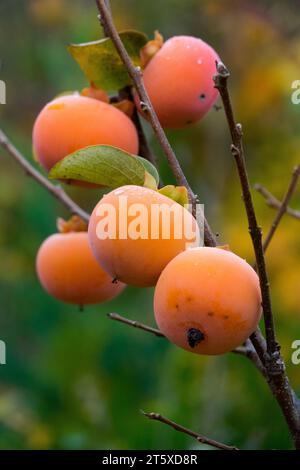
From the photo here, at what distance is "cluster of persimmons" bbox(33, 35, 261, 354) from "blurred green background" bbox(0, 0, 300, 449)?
2.07 feet

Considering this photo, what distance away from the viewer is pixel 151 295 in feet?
8.35

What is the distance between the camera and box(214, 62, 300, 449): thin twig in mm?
698

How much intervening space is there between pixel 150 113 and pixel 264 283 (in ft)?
0.71

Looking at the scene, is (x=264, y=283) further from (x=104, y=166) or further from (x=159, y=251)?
(x=104, y=166)

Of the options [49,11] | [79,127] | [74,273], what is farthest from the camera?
[49,11]

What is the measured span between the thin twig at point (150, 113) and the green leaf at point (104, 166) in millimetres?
34

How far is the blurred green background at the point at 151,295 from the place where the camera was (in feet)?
5.88

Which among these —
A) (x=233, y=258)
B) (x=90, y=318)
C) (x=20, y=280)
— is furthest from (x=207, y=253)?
(x=20, y=280)

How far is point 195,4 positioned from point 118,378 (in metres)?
1.31

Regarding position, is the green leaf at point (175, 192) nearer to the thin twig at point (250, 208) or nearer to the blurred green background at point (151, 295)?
the thin twig at point (250, 208)

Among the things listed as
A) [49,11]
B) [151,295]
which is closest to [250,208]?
[151,295]

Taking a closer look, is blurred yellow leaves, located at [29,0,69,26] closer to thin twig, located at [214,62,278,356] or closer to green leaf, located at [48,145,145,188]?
green leaf, located at [48,145,145,188]

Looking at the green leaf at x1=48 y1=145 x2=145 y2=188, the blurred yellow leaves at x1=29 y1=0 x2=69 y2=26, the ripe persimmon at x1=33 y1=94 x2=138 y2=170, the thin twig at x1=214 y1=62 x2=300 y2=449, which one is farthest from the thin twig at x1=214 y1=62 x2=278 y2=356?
the blurred yellow leaves at x1=29 y1=0 x2=69 y2=26

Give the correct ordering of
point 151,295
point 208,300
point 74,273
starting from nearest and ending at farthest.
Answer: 1. point 208,300
2. point 74,273
3. point 151,295
